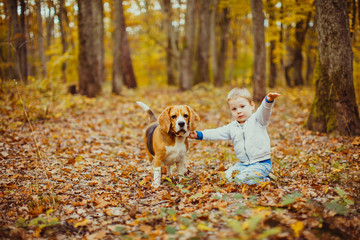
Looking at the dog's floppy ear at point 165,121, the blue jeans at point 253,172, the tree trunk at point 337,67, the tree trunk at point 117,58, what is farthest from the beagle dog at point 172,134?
the tree trunk at point 117,58

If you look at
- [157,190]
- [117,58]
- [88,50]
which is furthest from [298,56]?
[157,190]

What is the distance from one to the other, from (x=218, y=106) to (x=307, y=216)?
8.00 meters

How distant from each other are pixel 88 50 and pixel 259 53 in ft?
24.9

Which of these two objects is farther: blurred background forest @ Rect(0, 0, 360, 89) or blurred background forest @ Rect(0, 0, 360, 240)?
blurred background forest @ Rect(0, 0, 360, 89)

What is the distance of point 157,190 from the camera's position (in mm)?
4156

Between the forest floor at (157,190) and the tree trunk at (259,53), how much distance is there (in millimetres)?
1917

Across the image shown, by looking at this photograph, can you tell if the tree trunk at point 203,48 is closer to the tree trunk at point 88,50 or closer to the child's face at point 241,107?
the tree trunk at point 88,50

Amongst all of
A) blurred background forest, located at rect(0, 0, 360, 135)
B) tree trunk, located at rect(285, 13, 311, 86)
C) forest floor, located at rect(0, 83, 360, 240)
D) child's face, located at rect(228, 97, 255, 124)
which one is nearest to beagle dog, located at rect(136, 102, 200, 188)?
forest floor, located at rect(0, 83, 360, 240)

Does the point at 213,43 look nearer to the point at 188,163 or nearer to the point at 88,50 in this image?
the point at 88,50

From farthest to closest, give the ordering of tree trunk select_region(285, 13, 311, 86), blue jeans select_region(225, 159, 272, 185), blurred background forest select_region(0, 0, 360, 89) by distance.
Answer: tree trunk select_region(285, 13, 311, 86), blurred background forest select_region(0, 0, 360, 89), blue jeans select_region(225, 159, 272, 185)

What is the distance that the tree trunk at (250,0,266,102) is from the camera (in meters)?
9.49

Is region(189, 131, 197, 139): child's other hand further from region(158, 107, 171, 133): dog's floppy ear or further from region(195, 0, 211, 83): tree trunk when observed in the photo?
region(195, 0, 211, 83): tree trunk

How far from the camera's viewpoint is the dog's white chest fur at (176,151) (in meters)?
4.19

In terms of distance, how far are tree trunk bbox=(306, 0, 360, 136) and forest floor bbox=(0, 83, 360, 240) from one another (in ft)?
1.46
